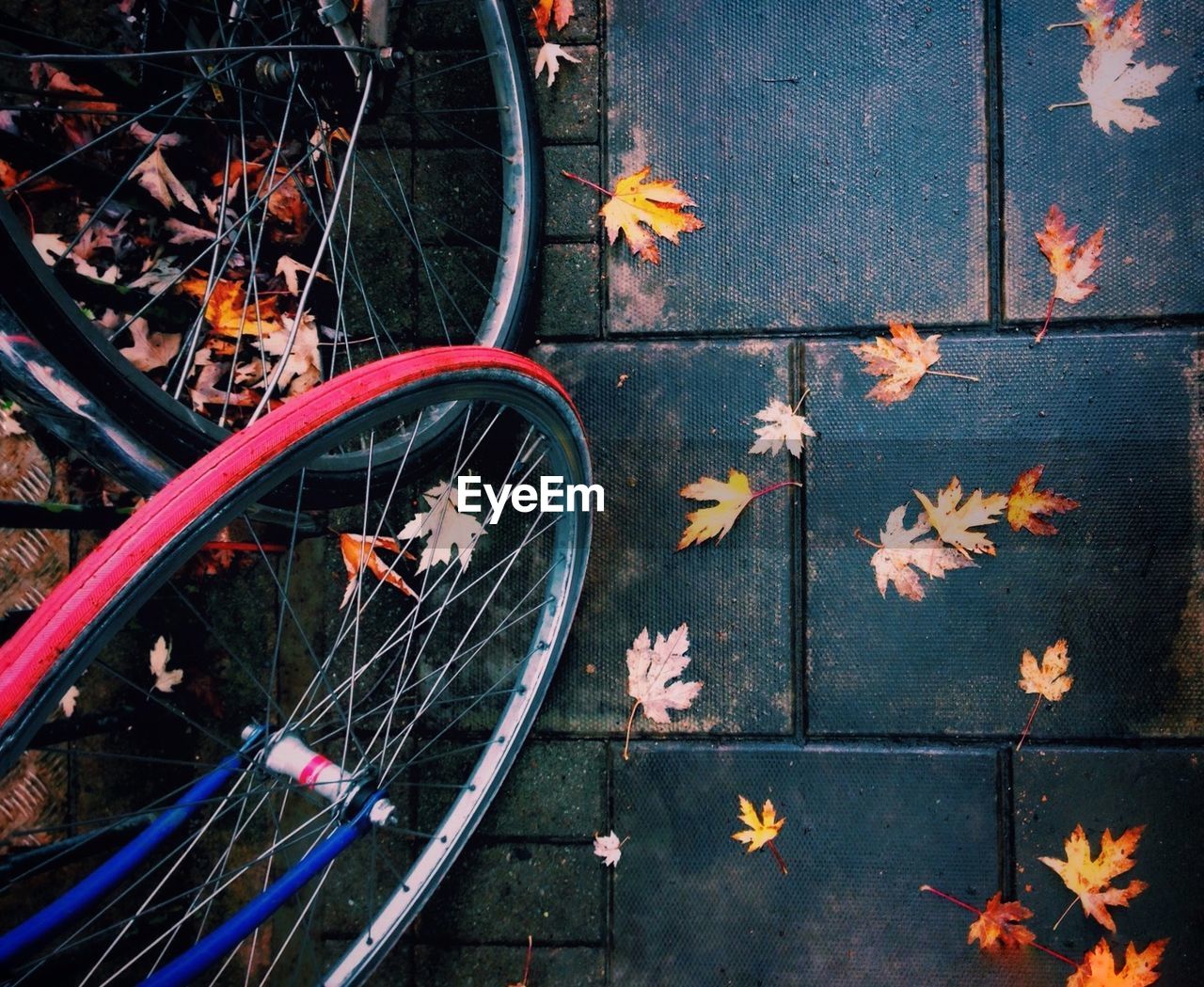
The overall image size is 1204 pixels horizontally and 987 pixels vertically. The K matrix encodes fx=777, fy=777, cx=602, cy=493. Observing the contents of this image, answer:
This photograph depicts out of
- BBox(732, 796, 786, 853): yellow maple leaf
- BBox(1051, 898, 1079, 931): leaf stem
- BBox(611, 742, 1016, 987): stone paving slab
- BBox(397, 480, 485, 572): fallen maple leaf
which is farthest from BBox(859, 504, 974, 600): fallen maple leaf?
BBox(397, 480, 485, 572): fallen maple leaf

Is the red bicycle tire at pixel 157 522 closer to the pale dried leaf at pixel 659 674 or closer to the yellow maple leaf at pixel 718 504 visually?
the yellow maple leaf at pixel 718 504

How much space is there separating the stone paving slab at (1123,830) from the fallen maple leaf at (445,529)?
173cm

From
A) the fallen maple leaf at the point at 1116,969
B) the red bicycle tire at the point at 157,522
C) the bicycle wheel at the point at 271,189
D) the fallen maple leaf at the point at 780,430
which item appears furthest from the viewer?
the fallen maple leaf at the point at 780,430

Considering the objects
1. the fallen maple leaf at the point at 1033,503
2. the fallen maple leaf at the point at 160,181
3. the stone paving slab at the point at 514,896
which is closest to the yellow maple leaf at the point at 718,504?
the fallen maple leaf at the point at 1033,503

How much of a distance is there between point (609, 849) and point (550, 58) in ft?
7.89

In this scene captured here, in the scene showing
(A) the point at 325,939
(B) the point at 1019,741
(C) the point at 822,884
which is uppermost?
(B) the point at 1019,741

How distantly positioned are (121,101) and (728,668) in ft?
7.58

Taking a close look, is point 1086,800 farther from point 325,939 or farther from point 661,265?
point 325,939

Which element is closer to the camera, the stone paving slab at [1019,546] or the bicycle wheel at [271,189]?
the bicycle wheel at [271,189]

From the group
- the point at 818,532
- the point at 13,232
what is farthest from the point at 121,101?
the point at 818,532

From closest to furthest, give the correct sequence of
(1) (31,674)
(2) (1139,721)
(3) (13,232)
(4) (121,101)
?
(1) (31,674) < (3) (13,232) < (4) (121,101) < (2) (1139,721)

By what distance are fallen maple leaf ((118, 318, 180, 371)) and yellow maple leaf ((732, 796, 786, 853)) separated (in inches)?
84.7

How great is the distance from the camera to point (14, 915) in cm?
231

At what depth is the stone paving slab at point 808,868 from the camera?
2.26 meters
